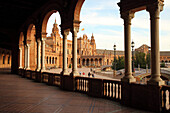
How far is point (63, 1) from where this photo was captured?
8.83 m

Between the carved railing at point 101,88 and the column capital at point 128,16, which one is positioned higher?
the column capital at point 128,16

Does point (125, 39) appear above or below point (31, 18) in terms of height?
below

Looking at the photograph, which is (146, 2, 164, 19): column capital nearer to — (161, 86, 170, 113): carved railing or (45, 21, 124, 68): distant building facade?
(161, 86, 170, 113): carved railing

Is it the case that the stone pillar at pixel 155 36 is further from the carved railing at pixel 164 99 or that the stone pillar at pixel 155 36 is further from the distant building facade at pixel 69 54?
the distant building facade at pixel 69 54

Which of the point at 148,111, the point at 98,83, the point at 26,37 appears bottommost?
the point at 148,111

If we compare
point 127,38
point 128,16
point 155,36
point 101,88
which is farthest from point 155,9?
point 101,88

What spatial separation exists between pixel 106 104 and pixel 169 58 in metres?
120

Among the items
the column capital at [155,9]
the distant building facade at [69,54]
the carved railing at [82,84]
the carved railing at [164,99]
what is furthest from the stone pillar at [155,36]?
the distant building facade at [69,54]

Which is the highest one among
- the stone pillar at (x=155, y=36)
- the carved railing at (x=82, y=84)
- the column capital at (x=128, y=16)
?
the column capital at (x=128, y=16)

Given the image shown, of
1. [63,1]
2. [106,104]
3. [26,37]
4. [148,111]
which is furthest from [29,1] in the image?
[148,111]

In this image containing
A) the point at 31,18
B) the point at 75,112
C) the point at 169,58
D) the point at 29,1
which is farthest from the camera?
the point at 169,58

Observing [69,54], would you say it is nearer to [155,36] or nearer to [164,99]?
[155,36]

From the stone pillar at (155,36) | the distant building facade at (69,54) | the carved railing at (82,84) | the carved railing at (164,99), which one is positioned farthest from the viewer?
the distant building facade at (69,54)

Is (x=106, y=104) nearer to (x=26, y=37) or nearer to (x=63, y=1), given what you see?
(x=63, y=1)
